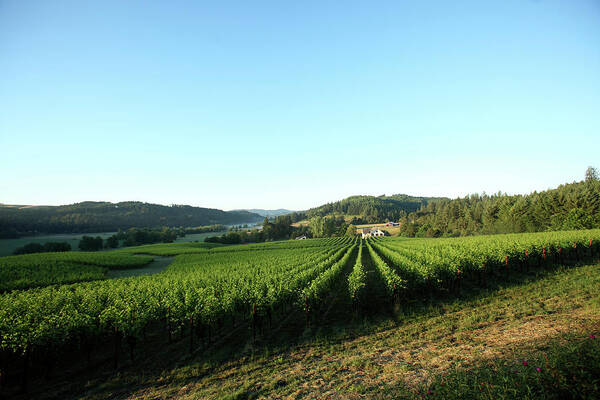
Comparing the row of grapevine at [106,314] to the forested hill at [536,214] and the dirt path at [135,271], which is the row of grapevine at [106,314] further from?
the forested hill at [536,214]

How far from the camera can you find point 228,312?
15.4 metres

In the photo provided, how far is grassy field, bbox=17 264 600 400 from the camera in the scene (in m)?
5.68

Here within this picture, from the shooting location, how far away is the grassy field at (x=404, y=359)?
5680 mm

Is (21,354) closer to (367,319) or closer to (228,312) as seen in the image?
(228,312)

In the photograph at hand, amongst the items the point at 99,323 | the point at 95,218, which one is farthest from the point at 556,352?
the point at 95,218

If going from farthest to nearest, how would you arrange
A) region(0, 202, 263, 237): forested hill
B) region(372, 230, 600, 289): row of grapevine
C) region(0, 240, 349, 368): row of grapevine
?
region(0, 202, 263, 237): forested hill
region(372, 230, 600, 289): row of grapevine
region(0, 240, 349, 368): row of grapevine

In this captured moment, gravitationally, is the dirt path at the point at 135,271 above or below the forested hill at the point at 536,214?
below

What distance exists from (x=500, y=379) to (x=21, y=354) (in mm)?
18061

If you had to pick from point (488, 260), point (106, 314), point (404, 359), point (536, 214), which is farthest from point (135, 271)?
point (536, 214)

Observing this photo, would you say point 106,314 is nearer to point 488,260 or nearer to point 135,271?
point 488,260

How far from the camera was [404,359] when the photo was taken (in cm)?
967

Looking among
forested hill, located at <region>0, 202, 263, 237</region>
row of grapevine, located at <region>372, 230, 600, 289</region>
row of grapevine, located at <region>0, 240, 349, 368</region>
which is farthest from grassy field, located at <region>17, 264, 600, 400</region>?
forested hill, located at <region>0, 202, 263, 237</region>

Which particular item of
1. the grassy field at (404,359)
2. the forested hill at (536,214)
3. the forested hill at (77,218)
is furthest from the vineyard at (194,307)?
the forested hill at (77,218)

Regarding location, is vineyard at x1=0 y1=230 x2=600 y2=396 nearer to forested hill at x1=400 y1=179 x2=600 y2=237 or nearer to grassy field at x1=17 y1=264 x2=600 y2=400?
grassy field at x1=17 y1=264 x2=600 y2=400
